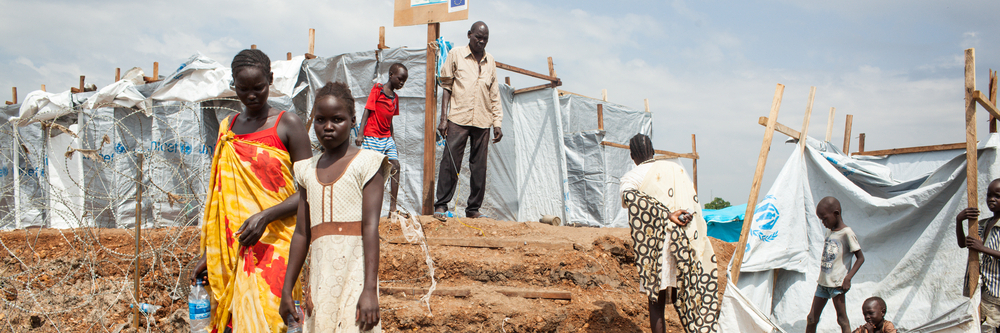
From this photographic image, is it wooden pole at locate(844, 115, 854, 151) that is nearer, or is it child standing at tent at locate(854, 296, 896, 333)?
child standing at tent at locate(854, 296, 896, 333)

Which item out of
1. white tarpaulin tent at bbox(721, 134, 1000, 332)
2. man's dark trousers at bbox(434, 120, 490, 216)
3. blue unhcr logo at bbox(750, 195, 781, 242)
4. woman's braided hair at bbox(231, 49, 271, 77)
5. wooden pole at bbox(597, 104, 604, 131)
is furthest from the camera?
wooden pole at bbox(597, 104, 604, 131)

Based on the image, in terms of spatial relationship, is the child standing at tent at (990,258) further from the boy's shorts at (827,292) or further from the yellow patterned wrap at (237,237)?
the yellow patterned wrap at (237,237)

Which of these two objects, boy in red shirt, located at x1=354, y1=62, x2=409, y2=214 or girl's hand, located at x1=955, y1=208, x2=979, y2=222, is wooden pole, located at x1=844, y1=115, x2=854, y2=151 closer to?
girl's hand, located at x1=955, y1=208, x2=979, y2=222

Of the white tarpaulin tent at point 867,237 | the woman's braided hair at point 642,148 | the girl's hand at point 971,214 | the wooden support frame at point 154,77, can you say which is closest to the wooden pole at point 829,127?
the white tarpaulin tent at point 867,237

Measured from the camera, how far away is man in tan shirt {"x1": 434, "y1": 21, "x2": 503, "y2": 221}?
17.3 ft

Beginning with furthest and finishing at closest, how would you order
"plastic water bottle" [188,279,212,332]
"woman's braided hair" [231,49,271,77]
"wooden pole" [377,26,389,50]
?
1. "wooden pole" [377,26,389,50]
2. "plastic water bottle" [188,279,212,332]
3. "woman's braided hair" [231,49,271,77]

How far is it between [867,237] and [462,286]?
4048 millimetres

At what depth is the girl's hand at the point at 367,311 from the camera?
1686 mm

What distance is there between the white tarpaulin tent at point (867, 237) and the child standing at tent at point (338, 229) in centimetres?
420

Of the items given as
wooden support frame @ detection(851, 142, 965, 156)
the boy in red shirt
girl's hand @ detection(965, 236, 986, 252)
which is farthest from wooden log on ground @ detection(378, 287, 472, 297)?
wooden support frame @ detection(851, 142, 965, 156)

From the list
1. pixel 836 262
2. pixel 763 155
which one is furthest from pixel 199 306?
pixel 836 262

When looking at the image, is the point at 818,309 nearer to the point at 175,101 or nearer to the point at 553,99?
the point at 553,99

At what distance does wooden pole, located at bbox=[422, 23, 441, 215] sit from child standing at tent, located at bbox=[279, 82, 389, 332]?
11.1ft

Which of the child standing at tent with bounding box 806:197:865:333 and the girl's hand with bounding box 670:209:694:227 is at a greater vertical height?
the girl's hand with bounding box 670:209:694:227
